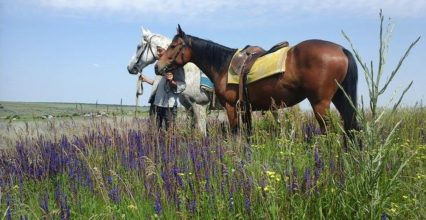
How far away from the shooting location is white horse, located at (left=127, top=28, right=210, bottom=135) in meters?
6.75

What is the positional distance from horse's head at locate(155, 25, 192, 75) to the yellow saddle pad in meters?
1.11

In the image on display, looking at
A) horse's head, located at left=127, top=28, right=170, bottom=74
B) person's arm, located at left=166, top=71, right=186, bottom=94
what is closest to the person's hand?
person's arm, located at left=166, top=71, right=186, bottom=94

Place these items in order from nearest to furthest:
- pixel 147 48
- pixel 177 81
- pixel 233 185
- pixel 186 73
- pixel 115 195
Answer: pixel 233 185 → pixel 115 195 → pixel 177 81 → pixel 186 73 → pixel 147 48

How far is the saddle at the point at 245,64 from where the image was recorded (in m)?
5.94

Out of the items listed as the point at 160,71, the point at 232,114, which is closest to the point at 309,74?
the point at 232,114

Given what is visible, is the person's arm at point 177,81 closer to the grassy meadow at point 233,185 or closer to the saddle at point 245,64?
the saddle at point 245,64

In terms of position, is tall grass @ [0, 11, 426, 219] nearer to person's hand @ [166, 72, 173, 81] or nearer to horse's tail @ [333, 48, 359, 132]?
horse's tail @ [333, 48, 359, 132]

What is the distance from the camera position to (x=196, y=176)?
3.04m

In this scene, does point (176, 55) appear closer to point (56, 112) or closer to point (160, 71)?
point (160, 71)

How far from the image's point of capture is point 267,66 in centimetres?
569

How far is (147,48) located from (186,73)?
954 mm

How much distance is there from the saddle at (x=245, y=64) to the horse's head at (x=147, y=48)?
174 cm

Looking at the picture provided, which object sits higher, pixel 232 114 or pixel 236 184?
pixel 232 114

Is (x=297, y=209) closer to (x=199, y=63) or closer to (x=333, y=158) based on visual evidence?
(x=333, y=158)
